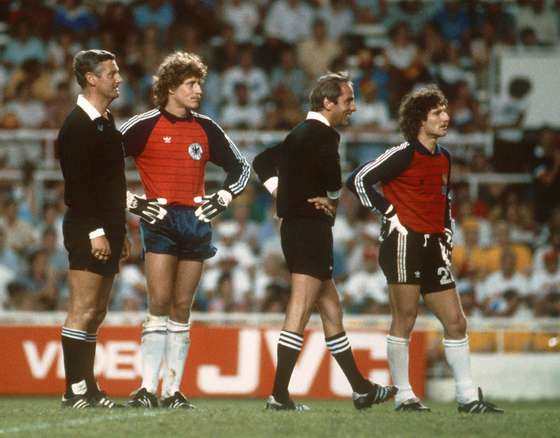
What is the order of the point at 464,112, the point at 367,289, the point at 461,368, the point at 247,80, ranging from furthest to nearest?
the point at 247,80 → the point at 464,112 → the point at 367,289 → the point at 461,368

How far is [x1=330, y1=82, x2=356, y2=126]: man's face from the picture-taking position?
9.02 metres

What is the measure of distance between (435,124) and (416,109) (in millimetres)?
187

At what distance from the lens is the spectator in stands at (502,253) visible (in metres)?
15.4

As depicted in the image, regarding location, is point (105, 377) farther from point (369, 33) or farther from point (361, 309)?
point (369, 33)

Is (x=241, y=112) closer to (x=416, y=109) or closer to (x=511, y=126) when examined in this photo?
(x=511, y=126)

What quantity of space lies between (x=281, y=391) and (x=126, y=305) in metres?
6.36

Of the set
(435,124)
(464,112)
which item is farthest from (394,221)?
(464,112)

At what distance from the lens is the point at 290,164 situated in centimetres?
891

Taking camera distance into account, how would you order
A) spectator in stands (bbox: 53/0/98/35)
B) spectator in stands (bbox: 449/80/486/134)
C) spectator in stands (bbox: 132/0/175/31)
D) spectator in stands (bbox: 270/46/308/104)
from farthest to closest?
spectator in stands (bbox: 132/0/175/31) < spectator in stands (bbox: 53/0/98/35) < spectator in stands (bbox: 270/46/308/104) < spectator in stands (bbox: 449/80/486/134)

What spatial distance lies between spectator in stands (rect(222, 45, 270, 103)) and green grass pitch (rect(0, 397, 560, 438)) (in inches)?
373

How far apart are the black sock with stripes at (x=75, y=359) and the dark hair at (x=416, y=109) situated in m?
2.44

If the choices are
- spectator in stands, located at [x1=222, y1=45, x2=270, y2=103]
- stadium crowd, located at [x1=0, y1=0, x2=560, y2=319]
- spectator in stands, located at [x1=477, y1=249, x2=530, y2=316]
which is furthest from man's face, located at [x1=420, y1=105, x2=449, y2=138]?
spectator in stands, located at [x1=222, y1=45, x2=270, y2=103]

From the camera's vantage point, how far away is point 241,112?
1762 cm

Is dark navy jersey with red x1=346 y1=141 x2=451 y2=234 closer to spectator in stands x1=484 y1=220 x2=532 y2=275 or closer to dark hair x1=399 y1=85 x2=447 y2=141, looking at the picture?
dark hair x1=399 y1=85 x2=447 y2=141
